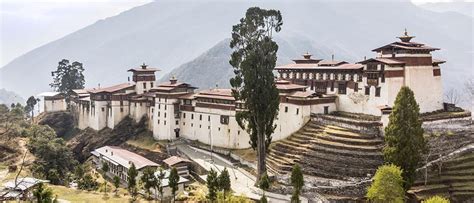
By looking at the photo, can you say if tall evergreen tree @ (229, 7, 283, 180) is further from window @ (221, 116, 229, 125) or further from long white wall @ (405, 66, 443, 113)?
long white wall @ (405, 66, 443, 113)

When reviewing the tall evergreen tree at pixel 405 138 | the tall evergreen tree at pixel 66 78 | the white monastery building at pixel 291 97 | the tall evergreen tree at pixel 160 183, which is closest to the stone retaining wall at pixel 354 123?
the white monastery building at pixel 291 97

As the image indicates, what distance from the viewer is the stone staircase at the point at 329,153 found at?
155 feet

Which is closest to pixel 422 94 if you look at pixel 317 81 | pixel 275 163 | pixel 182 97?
pixel 317 81

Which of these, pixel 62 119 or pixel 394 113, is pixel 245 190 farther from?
pixel 62 119

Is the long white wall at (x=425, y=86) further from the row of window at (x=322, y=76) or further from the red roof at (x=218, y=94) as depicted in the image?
the red roof at (x=218, y=94)

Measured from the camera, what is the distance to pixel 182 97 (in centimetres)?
7412

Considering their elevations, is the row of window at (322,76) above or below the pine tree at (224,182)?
above

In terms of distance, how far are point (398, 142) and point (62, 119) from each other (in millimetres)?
74351

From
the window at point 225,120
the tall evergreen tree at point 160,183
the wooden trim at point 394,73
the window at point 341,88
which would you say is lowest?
the tall evergreen tree at point 160,183

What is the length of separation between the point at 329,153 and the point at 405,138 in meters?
10.3

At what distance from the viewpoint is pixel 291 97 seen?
5962 centimetres

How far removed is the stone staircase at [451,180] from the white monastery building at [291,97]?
24.8 feet

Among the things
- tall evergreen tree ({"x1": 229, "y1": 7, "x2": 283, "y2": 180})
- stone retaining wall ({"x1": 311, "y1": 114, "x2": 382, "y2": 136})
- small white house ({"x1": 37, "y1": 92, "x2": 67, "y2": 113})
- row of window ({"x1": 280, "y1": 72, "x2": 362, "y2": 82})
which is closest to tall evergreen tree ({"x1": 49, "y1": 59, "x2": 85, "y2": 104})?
small white house ({"x1": 37, "y1": 92, "x2": 67, "y2": 113})

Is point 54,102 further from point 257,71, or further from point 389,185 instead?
point 389,185
